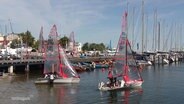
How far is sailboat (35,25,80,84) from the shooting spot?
69.9m

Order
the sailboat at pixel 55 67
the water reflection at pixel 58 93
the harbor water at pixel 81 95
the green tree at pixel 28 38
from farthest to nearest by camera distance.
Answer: the green tree at pixel 28 38 < the sailboat at pixel 55 67 < the water reflection at pixel 58 93 < the harbor water at pixel 81 95

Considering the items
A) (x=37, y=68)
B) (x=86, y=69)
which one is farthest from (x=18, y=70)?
(x=86, y=69)

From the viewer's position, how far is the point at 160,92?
5969cm

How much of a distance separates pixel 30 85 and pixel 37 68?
4742 centimetres

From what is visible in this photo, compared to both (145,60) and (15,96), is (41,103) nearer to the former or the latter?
(15,96)

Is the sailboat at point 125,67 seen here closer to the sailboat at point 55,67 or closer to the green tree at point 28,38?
the sailboat at point 55,67

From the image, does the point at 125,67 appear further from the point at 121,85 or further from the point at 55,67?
the point at 55,67

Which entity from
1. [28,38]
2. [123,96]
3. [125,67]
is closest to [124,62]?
[125,67]

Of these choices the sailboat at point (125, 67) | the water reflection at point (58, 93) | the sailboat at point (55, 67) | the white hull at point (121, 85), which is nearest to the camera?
the water reflection at point (58, 93)

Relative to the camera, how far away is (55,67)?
72938 millimetres

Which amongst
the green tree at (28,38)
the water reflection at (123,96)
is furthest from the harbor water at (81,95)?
the green tree at (28,38)

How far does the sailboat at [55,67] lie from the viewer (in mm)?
69875

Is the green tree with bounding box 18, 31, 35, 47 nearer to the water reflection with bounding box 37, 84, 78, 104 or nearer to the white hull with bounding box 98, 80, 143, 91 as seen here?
the water reflection with bounding box 37, 84, 78, 104

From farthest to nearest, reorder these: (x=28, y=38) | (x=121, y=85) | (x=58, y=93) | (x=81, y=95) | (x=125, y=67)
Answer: (x=28, y=38)
(x=125, y=67)
(x=121, y=85)
(x=58, y=93)
(x=81, y=95)
